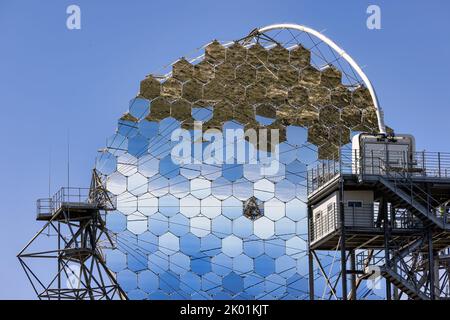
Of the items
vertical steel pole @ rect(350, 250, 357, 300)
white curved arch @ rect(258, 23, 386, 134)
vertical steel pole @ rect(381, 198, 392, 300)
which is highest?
white curved arch @ rect(258, 23, 386, 134)

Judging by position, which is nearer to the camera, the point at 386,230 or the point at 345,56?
the point at 386,230

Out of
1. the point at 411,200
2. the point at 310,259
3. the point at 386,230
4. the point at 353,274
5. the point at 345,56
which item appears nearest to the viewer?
the point at 411,200

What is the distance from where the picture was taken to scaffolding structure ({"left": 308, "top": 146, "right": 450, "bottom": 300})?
75.5 m

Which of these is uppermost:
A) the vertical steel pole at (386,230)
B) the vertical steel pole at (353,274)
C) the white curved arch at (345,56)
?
the white curved arch at (345,56)

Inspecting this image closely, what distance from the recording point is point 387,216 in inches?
3007

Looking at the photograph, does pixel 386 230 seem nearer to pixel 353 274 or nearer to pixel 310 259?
pixel 353 274

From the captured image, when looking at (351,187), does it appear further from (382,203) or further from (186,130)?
(186,130)

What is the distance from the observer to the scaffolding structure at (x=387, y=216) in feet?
248

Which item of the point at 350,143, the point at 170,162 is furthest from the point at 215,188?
the point at 350,143

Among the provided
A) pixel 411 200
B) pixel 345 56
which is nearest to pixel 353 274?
pixel 411 200

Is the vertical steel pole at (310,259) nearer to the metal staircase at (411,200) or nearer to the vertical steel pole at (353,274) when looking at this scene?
the vertical steel pole at (353,274)

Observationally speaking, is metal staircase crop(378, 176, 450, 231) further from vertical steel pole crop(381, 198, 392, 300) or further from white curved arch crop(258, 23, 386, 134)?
white curved arch crop(258, 23, 386, 134)

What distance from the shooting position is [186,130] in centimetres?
8012

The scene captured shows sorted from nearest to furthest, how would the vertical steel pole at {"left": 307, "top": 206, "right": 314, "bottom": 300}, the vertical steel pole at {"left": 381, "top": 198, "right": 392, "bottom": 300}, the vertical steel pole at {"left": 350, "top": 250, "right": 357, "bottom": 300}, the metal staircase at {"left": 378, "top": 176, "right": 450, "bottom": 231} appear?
the metal staircase at {"left": 378, "top": 176, "right": 450, "bottom": 231} < the vertical steel pole at {"left": 381, "top": 198, "right": 392, "bottom": 300} < the vertical steel pole at {"left": 307, "top": 206, "right": 314, "bottom": 300} < the vertical steel pole at {"left": 350, "top": 250, "right": 357, "bottom": 300}
